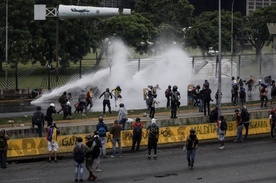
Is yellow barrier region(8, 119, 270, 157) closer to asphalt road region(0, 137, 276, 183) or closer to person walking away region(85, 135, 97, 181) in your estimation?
asphalt road region(0, 137, 276, 183)

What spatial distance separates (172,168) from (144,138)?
4.15 m

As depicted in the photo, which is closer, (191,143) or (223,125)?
(191,143)

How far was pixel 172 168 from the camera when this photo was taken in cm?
2067

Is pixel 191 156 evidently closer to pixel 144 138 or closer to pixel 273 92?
pixel 144 138

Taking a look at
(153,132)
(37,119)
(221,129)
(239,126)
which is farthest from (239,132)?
(37,119)

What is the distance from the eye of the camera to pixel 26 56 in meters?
53.0

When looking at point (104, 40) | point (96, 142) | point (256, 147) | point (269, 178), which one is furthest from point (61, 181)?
point (104, 40)

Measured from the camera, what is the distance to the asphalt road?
62.4 ft

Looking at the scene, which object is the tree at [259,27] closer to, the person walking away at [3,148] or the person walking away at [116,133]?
the person walking away at [116,133]

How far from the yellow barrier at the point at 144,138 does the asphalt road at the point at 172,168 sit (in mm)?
492

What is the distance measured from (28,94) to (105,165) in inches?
921

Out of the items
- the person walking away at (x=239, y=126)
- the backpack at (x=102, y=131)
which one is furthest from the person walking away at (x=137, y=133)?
the person walking away at (x=239, y=126)

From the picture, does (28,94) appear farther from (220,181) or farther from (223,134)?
(220,181)

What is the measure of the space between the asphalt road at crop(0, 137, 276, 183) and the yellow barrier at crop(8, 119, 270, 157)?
49 centimetres
